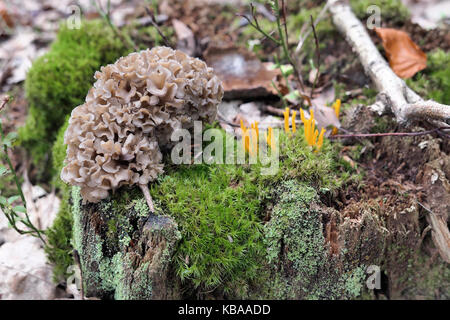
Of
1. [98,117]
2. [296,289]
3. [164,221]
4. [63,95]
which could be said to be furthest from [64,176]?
[296,289]

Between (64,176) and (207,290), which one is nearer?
(64,176)

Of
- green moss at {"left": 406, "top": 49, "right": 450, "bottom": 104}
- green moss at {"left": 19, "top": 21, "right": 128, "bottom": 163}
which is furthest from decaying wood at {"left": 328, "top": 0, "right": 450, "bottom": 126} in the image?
green moss at {"left": 19, "top": 21, "right": 128, "bottom": 163}

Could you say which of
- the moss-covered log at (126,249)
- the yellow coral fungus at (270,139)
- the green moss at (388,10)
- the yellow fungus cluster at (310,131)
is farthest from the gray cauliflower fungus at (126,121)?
the green moss at (388,10)

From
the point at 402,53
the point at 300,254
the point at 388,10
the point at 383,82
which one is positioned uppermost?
the point at 388,10

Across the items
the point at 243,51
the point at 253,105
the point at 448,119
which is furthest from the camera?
the point at 243,51

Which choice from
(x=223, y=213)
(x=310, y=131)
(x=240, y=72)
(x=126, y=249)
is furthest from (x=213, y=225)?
(x=240, y=72)

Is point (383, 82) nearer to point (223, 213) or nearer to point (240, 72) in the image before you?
point (240, 72)
